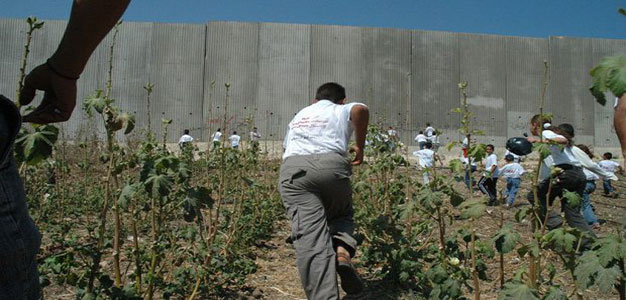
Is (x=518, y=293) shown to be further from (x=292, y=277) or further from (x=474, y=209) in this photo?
(x=292, y=277)

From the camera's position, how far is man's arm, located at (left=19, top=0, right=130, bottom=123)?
125 cm

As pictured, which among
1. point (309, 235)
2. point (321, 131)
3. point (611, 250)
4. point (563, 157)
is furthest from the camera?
point (563, 157)

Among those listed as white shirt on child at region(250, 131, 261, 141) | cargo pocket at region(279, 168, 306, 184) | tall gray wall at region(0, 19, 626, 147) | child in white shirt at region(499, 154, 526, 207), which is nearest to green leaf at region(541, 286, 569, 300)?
cargo pocket at region(279, 168, 306, 184)

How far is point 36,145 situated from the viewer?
175cm

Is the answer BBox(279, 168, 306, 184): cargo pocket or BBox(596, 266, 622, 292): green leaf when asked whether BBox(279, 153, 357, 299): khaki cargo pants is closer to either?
BBox(279, 168, 306, 184): cargo pocket

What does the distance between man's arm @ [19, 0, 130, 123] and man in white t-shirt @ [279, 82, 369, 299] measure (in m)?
1.88

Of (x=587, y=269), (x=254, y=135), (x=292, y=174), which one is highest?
(x=254, y=135)

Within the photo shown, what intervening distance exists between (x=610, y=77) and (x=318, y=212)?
209 cm

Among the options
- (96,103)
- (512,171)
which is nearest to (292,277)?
(96,103)

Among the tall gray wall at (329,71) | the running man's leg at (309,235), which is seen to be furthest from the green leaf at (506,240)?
the tall gray wall at (329,71)

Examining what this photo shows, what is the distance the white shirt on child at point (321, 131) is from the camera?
3.29 m

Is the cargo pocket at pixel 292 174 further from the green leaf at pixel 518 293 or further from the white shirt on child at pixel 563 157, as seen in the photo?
Answer: the white shirt on child at pixel 563 157

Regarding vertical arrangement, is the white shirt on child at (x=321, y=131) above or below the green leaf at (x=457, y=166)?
above

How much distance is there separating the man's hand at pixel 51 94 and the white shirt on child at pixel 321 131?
6.72 feet
